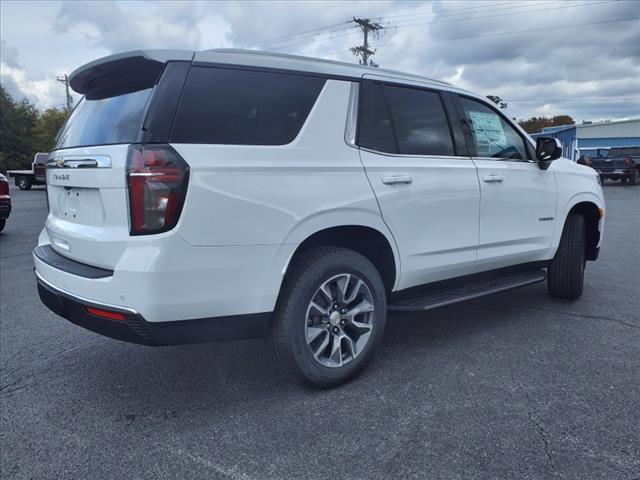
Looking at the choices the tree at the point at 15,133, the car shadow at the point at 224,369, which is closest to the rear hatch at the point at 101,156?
the car shadow at the point at 224,369

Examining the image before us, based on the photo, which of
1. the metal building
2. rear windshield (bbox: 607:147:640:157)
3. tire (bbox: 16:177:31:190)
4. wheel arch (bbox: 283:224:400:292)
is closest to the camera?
wheel arch (bbox: 283:224:400:292)

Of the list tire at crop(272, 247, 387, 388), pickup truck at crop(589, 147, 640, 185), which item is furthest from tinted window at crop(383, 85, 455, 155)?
pickup truck at crop(589, 147, 640, 185)

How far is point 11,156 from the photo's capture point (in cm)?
5128

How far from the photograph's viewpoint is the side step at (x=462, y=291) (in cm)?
343

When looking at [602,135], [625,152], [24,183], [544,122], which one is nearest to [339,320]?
[625,152]

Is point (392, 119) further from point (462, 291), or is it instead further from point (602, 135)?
point (602, 135)

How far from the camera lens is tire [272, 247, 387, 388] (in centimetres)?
283

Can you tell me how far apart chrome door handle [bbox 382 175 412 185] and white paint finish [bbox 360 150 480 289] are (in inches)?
0.6

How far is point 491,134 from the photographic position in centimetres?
414

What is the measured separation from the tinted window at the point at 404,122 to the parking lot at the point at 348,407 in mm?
1433

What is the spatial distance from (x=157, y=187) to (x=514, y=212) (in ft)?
9.36

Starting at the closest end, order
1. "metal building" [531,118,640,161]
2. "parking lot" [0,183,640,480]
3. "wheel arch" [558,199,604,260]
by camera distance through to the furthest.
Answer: "parking lot" [0,183,640,480]
"wheel arch" [558,199,604,260]
"metal building" [531,118,640,161]

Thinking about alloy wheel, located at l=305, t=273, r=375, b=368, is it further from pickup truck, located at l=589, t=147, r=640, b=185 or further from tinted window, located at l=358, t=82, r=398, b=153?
pickup truck, located at l=589, t=147, r=640, b=185

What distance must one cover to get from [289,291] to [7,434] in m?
Answer: 1.61
